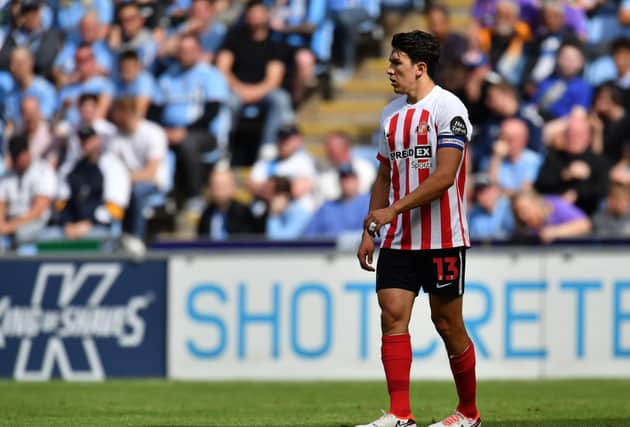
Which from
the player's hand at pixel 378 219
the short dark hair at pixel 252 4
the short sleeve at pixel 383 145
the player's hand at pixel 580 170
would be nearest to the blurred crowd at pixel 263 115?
the player's hand at pixel 580 170

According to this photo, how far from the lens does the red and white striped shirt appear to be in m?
6.70

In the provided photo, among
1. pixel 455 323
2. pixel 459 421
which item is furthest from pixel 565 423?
pixel 455 323

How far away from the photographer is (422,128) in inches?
263

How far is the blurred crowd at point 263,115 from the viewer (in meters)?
13.3

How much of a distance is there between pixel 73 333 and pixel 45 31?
629 cm

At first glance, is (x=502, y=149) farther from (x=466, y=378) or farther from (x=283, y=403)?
(x=466, y=378)

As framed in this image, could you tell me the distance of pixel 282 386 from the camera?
430 inches

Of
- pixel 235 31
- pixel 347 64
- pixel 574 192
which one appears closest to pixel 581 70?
pixel 574 192

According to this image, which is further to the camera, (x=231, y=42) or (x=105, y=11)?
(x=105, y=11)

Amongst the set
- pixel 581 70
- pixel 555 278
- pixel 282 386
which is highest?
pixel 581 70

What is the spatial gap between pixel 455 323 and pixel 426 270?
0.33 m

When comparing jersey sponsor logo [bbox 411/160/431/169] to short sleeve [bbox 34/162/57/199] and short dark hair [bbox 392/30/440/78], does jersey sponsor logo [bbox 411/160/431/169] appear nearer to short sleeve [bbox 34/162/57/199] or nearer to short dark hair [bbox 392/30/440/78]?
short dark hair [bbox 392/30/440/78]

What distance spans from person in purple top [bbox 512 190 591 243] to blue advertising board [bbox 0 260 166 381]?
334cm

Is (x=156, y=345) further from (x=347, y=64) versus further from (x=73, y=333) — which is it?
(x=347, y=64)
